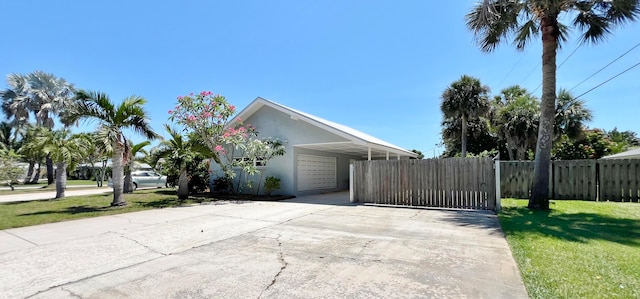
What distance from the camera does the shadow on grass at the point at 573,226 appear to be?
588cm

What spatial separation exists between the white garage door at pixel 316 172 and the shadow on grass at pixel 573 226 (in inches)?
375

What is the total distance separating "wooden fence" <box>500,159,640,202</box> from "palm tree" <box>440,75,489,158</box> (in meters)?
11.0

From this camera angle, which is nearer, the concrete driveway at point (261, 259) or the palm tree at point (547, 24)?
the concrete driveway at point (261, 259)

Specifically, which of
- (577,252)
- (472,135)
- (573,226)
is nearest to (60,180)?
(577,252)

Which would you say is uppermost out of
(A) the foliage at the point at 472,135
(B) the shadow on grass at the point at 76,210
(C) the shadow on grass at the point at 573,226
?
(A) the foliage at the point at 472,135

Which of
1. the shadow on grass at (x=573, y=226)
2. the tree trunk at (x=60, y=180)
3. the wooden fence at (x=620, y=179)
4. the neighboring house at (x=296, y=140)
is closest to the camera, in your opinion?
the shadow on grass at (x=573, y=226)

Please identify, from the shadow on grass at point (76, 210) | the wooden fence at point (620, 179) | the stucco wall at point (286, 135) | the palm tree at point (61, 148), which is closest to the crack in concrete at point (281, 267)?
the shadow on grass at point (76, 210)

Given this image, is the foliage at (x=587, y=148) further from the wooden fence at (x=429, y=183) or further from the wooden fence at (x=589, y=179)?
the wooden fence at (x=429, y=183)

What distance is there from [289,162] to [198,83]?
245 inches

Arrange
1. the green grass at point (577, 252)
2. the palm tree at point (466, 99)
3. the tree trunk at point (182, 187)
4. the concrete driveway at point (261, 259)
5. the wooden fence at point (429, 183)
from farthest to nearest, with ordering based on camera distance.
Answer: the palm tree at point (466, 99) → the tree trunk at point (182, 187) → the wooden fence at point (429, 183) → the concrete driveway at point (261, 259) → the green grass at point (577, 252)

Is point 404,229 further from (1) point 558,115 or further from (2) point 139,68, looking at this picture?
(1) point 558,115

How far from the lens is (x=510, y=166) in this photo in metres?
13.8

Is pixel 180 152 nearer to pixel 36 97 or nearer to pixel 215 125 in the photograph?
pixel 215 125

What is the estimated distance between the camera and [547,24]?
31.6ft
